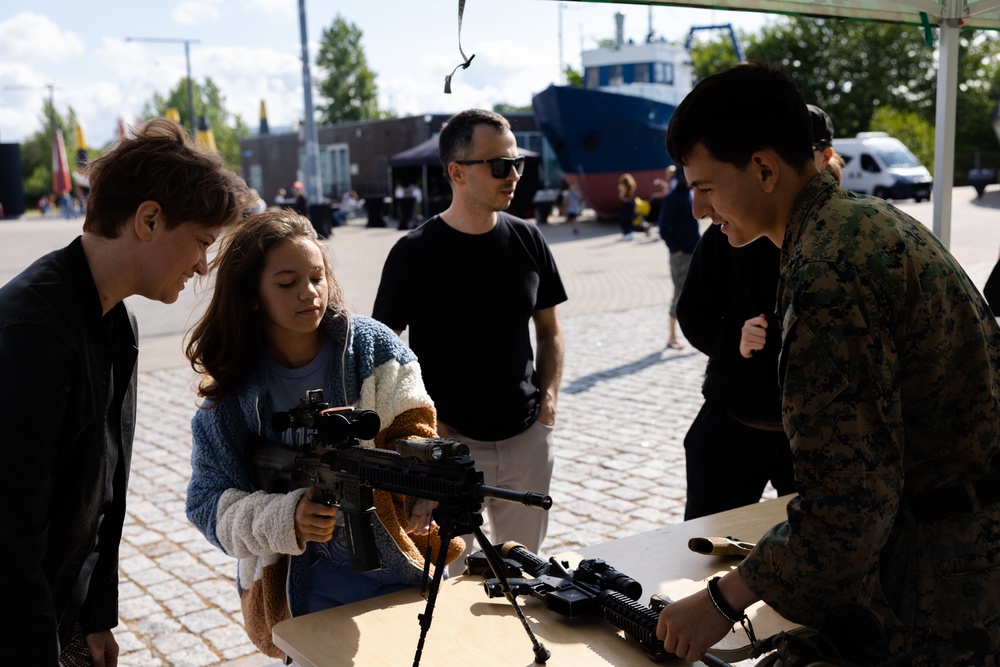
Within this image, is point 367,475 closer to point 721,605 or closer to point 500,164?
point 721,605

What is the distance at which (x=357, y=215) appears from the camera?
45.0 m

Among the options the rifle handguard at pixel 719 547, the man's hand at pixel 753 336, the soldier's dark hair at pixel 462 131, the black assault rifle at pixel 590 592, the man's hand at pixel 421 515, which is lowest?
the rifle handguard at pixel 719 547

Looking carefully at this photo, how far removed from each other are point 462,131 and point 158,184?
2.03 m

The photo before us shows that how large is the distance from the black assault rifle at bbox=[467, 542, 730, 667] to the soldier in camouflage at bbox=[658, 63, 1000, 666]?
272mm

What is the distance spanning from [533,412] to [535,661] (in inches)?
74.7

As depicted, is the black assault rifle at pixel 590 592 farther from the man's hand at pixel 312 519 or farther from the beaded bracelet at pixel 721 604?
the man's hand at pixel 312 519

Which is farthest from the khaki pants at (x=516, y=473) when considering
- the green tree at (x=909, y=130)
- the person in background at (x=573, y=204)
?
the green tree at (x=909, y=130)

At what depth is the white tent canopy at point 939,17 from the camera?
13.0ft

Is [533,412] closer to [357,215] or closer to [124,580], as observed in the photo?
[124,580]

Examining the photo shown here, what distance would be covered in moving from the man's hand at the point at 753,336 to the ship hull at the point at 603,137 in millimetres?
28185

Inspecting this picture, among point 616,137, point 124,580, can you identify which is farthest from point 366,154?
point 124,580

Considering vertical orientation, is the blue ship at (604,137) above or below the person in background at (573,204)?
above

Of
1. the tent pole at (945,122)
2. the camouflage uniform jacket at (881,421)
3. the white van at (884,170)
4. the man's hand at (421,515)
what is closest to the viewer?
the camouflage uniform jacket at (881,421)

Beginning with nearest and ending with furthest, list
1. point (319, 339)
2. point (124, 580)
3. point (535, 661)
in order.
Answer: point (535, 661) < point (319, 339) < point (124, 580)
